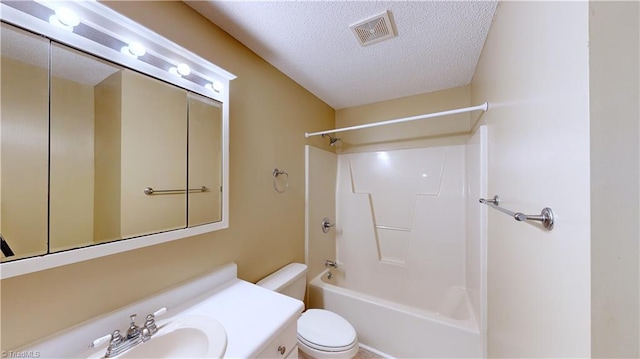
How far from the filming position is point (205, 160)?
113 cm

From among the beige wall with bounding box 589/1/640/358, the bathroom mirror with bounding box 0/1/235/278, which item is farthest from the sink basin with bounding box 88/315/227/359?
the beige wall with bounding box 589/1/640/358

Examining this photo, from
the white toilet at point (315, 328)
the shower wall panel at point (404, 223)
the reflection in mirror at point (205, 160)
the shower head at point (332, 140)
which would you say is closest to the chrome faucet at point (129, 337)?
the reflection in mirror at point (205, 160)

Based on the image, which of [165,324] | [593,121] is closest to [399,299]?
[165,324]

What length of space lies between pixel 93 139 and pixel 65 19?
41 centimetres

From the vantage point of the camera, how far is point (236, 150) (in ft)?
4.32

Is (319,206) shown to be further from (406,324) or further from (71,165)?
(71,165)

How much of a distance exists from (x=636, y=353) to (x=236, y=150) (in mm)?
1589

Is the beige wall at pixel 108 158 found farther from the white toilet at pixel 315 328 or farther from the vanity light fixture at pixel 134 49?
the white toilet at pixel 315 328

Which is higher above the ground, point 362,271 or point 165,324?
point 165,324

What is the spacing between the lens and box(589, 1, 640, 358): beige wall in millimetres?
399

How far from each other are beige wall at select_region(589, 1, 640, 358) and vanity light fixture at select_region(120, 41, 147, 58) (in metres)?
1.43

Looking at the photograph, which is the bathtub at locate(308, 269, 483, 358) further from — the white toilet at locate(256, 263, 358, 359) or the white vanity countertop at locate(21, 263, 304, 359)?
the white vanity countertop at locate(21, 263, 304, 359)

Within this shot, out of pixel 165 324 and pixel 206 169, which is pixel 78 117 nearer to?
pixel 206 169

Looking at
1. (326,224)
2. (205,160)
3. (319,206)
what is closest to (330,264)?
(326,224)
